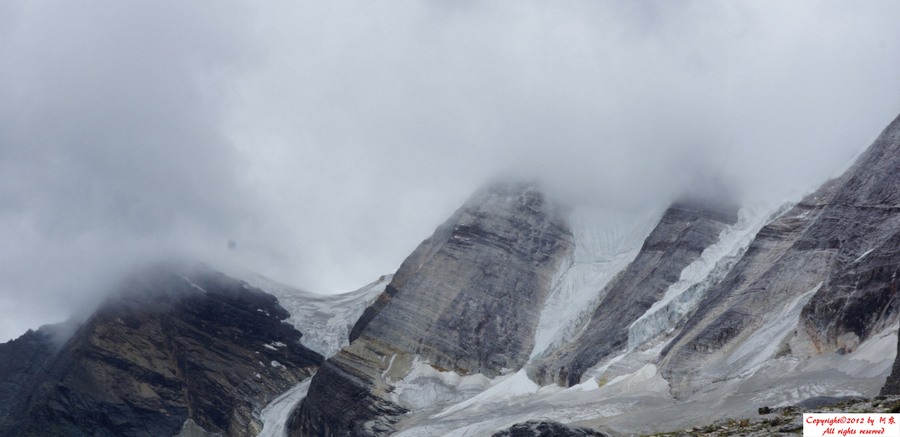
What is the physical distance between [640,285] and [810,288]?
2906 cm

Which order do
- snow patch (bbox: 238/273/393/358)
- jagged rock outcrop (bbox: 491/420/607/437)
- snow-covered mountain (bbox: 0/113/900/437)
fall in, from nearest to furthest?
jagged rock outcrop (bbox: 491/420/607/437) → snow-covered mountain (bbox: 0/113/900/437) → snow patch (bbox: 238/273/393/358)

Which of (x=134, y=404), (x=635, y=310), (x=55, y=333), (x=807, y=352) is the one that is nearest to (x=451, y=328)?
(x=635, y=310)

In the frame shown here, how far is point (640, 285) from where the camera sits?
84.0 meters

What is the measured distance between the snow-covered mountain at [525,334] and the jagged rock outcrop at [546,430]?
0.16 metres

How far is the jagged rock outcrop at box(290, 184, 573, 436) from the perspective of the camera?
8569 centimetres

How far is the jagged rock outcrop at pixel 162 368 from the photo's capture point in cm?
9825

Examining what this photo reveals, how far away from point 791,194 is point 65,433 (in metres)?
99.8

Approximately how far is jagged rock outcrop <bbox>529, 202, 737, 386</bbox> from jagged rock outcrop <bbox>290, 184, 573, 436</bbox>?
12.1 metres

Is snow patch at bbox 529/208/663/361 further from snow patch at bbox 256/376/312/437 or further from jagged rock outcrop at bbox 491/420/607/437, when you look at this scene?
jagged rock outcrop at bbox 491/420/607/437

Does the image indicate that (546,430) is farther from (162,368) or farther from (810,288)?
(162,368)

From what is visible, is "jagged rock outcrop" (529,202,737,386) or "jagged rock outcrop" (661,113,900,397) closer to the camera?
"jagged rock outcrop" (661,113,900,397)

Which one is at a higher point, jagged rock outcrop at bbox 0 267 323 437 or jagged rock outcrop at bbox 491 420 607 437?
jagged rock outcrop at bbox 0 267 323 437

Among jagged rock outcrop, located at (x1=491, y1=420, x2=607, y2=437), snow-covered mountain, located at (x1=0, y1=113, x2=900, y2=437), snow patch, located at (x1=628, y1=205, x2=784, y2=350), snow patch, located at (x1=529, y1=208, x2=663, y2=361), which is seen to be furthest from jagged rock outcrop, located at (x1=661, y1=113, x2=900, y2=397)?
snow patch, located at (x1=529, y1=208, x2=663, y2=361)

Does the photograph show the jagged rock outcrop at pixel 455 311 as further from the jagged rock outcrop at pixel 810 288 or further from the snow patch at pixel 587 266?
the jagged rock outcrop at pixel 810 288
